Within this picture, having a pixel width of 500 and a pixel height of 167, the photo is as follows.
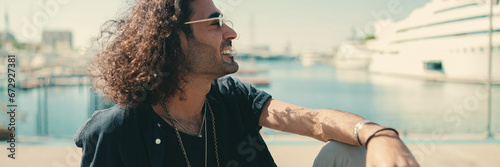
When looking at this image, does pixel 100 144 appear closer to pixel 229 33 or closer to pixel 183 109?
pixel 183 109

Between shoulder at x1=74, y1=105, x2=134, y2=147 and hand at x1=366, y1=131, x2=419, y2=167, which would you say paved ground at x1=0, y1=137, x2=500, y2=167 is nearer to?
shoulder at x1=74, y1=105, x2=134, y2=147

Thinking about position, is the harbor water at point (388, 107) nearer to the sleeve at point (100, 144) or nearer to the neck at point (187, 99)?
the neck at point (187, 99)

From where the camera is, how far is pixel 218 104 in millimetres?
1527

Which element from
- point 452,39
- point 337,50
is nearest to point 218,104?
point 452,39

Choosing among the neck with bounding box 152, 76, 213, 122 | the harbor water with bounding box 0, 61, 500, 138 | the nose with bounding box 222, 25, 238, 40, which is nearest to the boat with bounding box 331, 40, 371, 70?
the harbor water with bounding box 0, 61, 500, 138

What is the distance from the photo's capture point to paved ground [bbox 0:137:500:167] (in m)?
3.26

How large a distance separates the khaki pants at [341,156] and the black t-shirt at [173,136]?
0.28 m

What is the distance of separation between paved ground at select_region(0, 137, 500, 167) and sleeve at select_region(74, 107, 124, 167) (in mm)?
2076

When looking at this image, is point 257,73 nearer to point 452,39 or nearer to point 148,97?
point 452,39

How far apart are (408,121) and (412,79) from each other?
94.4 ft

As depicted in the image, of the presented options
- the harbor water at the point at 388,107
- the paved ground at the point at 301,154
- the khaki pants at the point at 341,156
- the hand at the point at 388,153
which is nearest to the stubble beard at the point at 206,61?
the khaki pants at the point at 341,156

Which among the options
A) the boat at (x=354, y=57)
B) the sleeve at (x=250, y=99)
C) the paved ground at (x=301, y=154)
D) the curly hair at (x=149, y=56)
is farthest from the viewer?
the boat at (x=354, y=57)

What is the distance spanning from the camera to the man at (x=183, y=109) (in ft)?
4.04

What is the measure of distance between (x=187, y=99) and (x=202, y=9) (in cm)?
35
